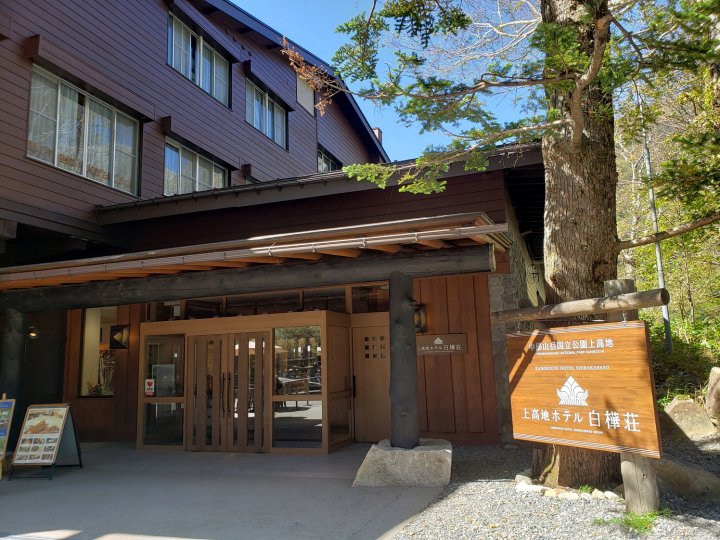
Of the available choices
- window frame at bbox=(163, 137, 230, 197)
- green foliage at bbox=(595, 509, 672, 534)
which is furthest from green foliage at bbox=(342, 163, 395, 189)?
window frame at bbox=(163, 137, 230, 197)

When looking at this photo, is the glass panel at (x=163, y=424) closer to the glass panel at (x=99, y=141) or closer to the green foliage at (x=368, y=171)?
the glass panel at (x=99, y=141)

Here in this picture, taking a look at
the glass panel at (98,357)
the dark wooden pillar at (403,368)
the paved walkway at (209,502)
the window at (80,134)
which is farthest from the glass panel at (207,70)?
the dark wooden pillar at (403,368)

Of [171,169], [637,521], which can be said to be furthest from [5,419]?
[637,521]

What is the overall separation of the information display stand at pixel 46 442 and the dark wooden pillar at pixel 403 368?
14.6 ft

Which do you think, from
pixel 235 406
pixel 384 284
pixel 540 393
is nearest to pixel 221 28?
pixel 384 284

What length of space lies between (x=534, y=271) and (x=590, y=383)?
39.8 ft

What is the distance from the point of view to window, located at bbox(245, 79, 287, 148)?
1552 cm

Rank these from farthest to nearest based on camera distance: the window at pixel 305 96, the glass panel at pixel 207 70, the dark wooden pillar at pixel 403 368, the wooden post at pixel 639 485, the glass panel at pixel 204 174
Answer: the window at pixel 305 96 → the glass panel at pixel 207 70 → the glass panel at pixel 204 174 → the dark wooden pillar at pixel 403 368 → the wooden post at pixel 639 485

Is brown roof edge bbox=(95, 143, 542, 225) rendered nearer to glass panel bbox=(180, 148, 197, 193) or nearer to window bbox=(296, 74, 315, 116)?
glass panel bbox=(180, 148, 197, 193)

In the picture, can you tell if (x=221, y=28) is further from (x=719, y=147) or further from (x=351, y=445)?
(x=719, y=147)

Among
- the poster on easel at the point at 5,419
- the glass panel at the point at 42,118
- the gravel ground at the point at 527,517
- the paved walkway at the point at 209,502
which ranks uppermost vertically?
the glass panel at the point at 42,118

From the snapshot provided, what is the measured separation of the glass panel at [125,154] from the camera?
36.6 feet

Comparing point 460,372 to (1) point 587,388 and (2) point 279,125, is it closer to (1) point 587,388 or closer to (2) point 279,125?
(1) point 587,388

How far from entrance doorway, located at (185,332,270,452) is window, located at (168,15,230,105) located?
287 inches
